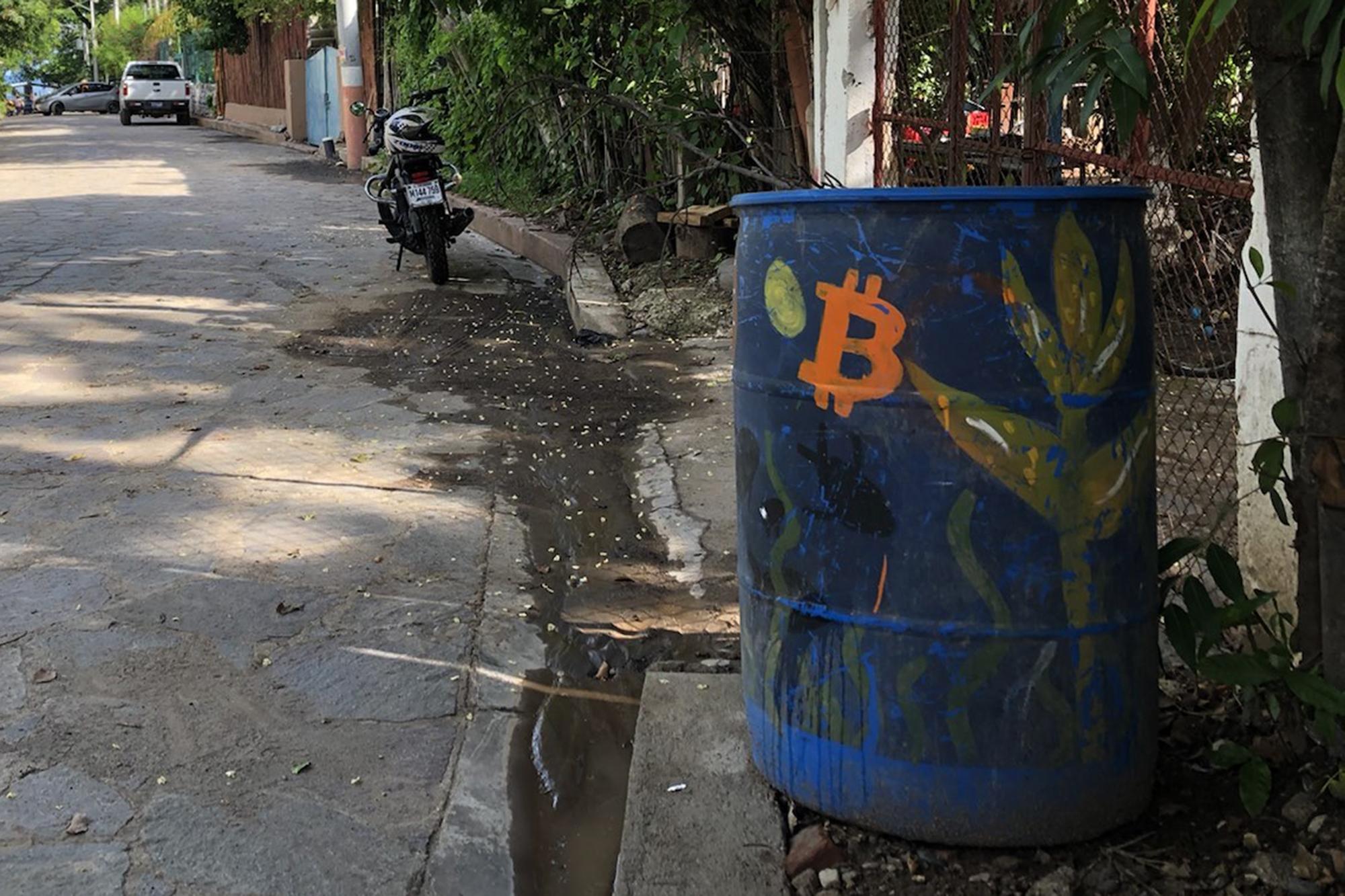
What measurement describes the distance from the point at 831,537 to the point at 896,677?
10.5 inches

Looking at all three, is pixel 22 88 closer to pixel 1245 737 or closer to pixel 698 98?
pixel 698 98

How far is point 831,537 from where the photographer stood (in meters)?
2.39

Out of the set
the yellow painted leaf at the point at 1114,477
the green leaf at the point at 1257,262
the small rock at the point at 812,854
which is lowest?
the small rock at the point at 812,854

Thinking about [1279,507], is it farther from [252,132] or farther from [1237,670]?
[252,132]

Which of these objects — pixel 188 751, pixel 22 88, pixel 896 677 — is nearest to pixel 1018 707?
pixel 896 677

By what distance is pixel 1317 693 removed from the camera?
7.65 ft

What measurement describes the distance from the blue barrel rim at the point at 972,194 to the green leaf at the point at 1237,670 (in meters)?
0.83

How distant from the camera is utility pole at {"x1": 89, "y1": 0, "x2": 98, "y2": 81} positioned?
64000mm

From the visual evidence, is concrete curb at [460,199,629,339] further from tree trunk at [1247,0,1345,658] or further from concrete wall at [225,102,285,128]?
concrete wall at [225,102,285,128]

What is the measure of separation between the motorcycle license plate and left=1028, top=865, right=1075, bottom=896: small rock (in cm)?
785

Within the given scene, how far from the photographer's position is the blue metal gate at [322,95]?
25406 millimetres

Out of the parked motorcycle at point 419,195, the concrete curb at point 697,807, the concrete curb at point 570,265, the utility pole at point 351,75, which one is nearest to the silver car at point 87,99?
the utility pole at point 351,75

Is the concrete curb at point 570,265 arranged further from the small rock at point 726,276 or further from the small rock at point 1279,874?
the small rock at point 1279,874

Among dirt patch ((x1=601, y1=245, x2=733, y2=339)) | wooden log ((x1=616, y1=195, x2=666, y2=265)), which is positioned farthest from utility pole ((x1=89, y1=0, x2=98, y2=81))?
dirt patch ((x1=601, y1=245, x2=733, y2=339))
